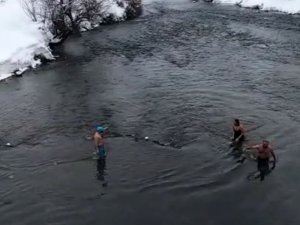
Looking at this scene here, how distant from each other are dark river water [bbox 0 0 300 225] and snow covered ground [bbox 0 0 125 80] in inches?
61.5

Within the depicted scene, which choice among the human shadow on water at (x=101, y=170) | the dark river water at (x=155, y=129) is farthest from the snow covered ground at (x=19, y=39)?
the human shadow on water at (x=101, y=170)

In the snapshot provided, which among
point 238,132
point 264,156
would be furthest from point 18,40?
point 264,156

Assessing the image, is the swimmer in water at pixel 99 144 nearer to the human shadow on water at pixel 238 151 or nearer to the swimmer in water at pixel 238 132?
the human shadow on water at pixel 238 151

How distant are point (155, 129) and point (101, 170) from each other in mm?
4344

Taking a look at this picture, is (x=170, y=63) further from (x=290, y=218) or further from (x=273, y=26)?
(x=290, y=218)

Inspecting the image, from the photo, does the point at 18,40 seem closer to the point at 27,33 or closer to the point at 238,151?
the point at 27,33

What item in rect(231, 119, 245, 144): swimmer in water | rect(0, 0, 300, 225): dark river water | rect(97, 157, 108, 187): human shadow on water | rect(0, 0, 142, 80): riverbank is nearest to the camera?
rect(0, 0, 300, 225): dark river water

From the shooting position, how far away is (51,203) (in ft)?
59.6

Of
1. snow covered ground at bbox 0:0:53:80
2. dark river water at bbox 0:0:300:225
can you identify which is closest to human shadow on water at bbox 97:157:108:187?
dark river water at bbox 0:0:300:225

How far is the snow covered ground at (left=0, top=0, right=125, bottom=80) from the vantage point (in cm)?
3469

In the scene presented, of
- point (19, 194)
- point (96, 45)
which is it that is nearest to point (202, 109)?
point (19, 194)

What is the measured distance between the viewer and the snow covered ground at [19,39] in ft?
114

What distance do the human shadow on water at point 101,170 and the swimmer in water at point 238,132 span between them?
587 centimetres

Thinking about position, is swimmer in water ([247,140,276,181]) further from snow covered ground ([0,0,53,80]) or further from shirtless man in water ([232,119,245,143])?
snow covered ground ([0,0,53,80])
